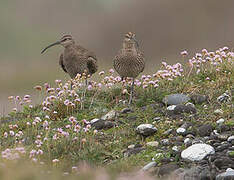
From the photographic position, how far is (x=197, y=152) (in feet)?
32.0

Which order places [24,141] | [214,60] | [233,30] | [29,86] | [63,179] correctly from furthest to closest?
[233,30] → [29,86] → [214,60] → [24,141] → [63,179]

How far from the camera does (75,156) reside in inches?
402

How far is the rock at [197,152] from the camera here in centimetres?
966

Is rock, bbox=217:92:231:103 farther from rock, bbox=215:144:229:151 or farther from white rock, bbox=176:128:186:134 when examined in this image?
rock, bbox=215:144:229:151

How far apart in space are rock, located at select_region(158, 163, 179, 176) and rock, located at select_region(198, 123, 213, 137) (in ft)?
4.26

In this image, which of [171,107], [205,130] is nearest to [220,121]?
[205,130]

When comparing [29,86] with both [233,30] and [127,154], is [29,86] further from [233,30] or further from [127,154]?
[127,154]

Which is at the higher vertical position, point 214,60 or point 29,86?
point 29,86

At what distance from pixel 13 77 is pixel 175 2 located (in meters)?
13.9

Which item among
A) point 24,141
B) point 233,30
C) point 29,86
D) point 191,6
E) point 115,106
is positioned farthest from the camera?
point 191,6

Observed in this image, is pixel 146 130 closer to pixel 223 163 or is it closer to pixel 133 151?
pixel 133 151

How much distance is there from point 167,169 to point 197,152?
0.63 metres

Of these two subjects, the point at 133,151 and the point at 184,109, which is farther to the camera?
the point at 184,109

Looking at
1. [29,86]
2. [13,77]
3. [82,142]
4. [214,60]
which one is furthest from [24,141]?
[13,77]
